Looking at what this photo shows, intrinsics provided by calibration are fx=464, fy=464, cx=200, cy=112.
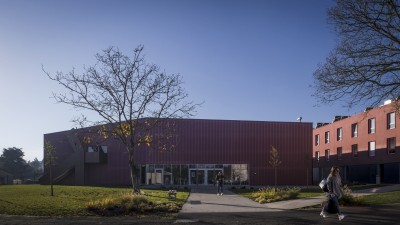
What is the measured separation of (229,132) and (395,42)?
3621 centimetres

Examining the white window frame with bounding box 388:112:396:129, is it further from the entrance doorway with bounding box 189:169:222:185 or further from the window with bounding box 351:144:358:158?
the entrance doorway with bounding box 189:169:222:185

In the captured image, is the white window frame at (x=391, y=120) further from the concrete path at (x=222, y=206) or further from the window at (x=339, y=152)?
the concrete path at (x=222, y=206)

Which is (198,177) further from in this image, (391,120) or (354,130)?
(391,120)

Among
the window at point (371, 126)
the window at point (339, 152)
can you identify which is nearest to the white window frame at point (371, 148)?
the window at point (371, 126)

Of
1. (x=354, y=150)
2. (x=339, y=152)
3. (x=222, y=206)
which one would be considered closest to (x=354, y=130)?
(x=354, y=150)

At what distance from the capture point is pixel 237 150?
186 ft

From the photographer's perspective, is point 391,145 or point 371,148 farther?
point 371,148

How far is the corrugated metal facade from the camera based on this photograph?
5616 centimetres

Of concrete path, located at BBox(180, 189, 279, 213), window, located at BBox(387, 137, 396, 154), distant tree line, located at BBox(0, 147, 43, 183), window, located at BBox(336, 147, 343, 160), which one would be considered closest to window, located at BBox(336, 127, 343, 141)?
Answer: window, located at BBox(336, 147, 343, 160)

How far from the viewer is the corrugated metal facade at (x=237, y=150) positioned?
56.2 metres

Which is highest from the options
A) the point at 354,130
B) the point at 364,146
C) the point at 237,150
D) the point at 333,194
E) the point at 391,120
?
the point at 391,120

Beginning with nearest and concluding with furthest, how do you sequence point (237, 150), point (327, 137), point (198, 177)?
point (198, 177), point (237, 150), point (327, 137)

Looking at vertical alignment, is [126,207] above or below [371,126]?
below

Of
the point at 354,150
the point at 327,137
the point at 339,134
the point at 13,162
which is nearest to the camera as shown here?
the point at 354,150
